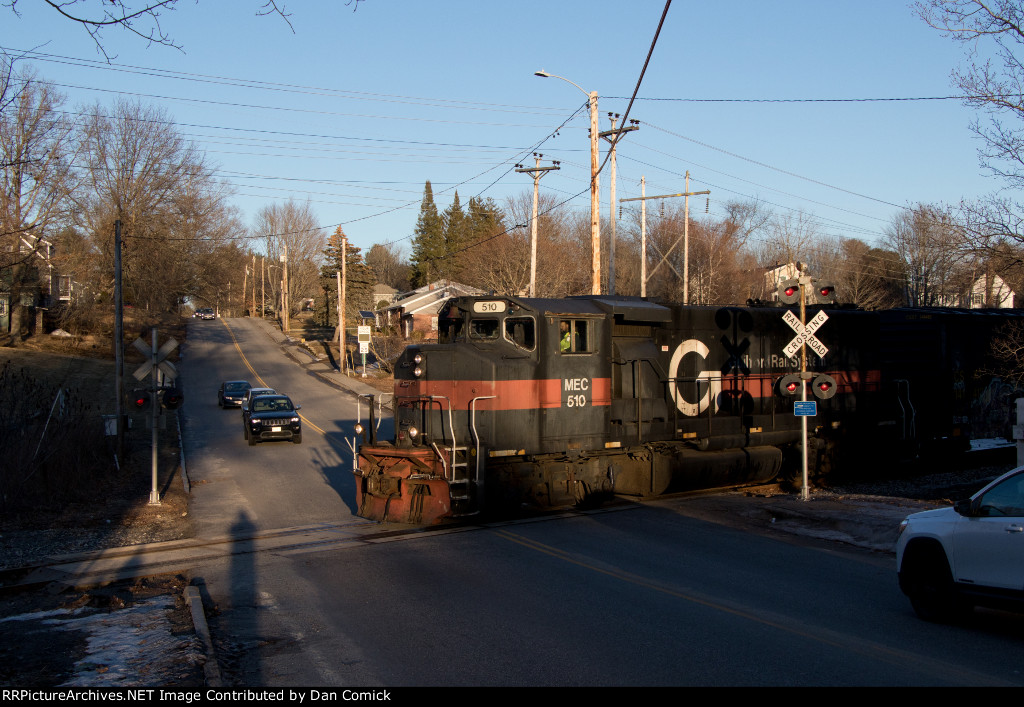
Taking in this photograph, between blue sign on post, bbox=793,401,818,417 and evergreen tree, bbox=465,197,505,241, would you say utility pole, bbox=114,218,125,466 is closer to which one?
blue sign on post, bbox=793,401,818,417

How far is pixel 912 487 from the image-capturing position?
17281mm

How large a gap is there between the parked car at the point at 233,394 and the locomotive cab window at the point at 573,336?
28.8 m

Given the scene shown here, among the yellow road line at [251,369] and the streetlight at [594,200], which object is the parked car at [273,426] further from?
the streetlight at [594,200]

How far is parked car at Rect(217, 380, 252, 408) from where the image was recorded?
127ft

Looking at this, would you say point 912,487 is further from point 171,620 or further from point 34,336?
point 34,336

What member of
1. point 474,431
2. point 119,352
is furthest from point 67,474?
point 474,431

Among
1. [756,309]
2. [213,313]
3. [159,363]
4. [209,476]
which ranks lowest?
[209,476]

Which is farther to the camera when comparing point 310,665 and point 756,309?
point 756,309

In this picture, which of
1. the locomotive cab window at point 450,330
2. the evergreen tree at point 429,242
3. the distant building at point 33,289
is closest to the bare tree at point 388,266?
the evergreen tree at point 429,242

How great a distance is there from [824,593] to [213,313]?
101m

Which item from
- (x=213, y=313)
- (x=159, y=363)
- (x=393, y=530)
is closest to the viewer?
(x=393, y=530)

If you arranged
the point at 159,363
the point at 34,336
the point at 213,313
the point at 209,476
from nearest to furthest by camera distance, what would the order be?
1. the point at 159,363
2. the point at 209,476
3. the point at 34,336
4. the point at 213,313

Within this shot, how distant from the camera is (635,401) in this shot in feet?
47.3
